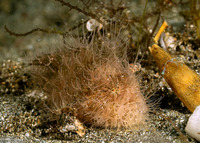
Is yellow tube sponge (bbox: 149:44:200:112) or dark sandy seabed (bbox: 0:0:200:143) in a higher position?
yellow tube sponge (bbox: 149:44:200:112)

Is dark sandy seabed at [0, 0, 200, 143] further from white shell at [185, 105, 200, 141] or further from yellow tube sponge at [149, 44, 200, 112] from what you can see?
yellow tube sponge at [149, 44, 200, 112]

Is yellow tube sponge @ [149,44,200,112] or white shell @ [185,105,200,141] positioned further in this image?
yellow tube sponge @ [149,44,200,112]

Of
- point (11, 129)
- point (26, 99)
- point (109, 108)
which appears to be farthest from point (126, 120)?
point (26, 99)

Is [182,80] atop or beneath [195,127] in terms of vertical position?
atop

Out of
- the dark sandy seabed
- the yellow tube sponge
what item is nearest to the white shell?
the dark sandy seabed

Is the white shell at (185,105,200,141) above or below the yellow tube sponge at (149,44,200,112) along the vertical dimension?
below

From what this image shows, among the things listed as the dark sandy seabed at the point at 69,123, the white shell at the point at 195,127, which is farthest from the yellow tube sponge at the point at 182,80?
the white shell at the point at 195,127

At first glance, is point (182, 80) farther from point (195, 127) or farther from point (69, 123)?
point (69, 123)

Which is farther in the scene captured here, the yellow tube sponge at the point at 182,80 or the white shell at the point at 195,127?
the yellow tube sponge at the point at 182,80

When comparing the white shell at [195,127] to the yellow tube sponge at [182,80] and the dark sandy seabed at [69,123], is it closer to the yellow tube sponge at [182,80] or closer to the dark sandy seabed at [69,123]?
the dark sandy seabed at [69,123]

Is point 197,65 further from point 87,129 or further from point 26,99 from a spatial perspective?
point 26,99

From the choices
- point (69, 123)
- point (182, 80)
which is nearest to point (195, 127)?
point (182, 80)
